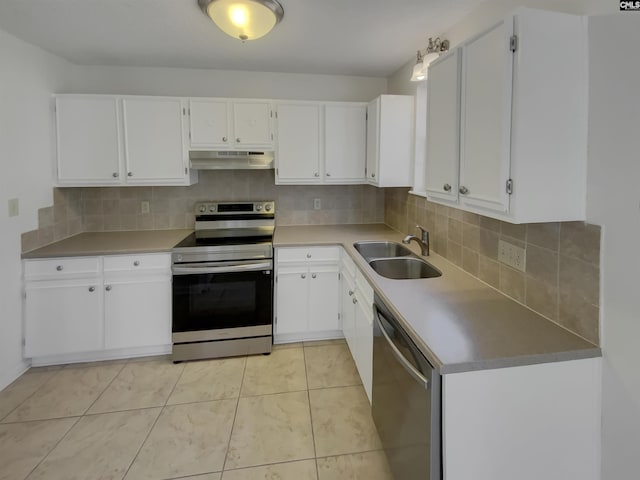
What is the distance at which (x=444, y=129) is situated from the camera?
1.76 meters

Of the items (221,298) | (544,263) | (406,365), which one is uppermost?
(544,263)

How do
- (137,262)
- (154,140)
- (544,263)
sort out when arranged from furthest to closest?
(154,140) < (137,262) < (544,263)

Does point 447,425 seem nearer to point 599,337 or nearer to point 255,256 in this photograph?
point 599,337

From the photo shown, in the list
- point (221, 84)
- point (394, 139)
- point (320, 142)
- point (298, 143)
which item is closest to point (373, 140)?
point (394, 139)

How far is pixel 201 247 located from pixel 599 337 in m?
2.47

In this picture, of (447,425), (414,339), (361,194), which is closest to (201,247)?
(361,194)

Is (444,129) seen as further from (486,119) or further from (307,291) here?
(307,291)

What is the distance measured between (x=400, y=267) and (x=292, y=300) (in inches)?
38.9

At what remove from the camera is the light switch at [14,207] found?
246 cm

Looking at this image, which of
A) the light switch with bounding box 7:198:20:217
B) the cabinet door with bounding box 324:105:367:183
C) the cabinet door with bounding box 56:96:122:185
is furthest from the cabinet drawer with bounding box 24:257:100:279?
the cabinet door with bounding box 324:105:367:183

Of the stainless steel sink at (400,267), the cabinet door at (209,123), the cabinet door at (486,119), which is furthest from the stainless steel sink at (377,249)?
the cabinet door at (209,123)

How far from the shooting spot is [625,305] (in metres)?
1.17

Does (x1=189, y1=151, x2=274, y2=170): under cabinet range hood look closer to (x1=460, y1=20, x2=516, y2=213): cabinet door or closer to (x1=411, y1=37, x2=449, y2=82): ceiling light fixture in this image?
(x1=411, y1=37, x2=449, y2=82): ceiling light fixture

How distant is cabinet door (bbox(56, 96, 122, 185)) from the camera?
9.53ft
